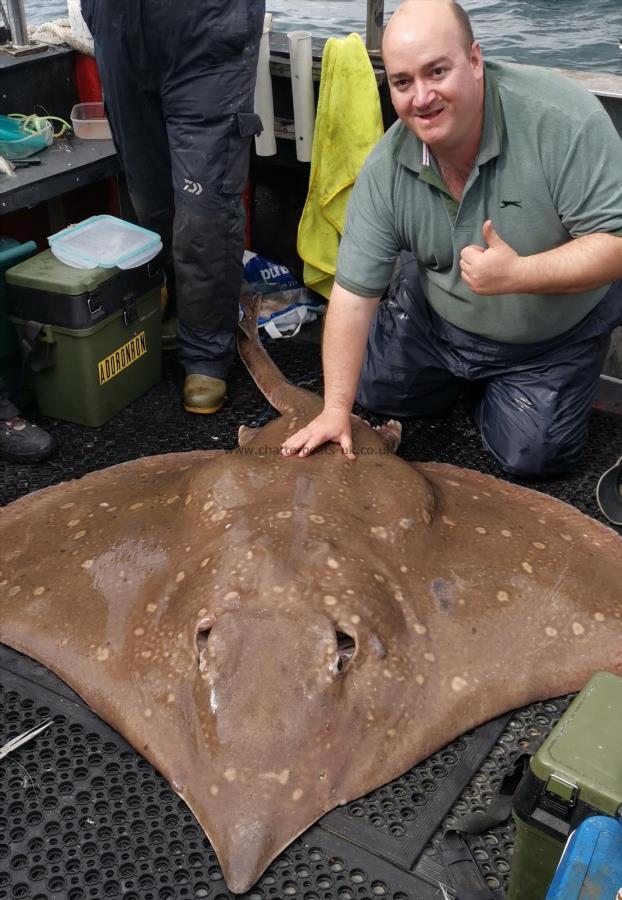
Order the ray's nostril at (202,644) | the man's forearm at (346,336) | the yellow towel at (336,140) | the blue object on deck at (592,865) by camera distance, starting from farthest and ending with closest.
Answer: the yellow towel at (336,140)
the man's forearm at (346,336)
the ray's nostril at (202,644)
the blue object on deck at (592,865)

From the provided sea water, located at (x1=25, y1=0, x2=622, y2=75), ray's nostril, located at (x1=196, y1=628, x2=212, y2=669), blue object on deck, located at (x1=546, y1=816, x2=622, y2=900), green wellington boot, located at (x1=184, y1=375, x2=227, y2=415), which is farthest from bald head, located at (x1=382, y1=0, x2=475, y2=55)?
sea water, located at (x1=25, y1=0, x2=622, y2=75)

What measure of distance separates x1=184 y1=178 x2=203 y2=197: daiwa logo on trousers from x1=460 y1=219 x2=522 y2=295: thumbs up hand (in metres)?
1.65

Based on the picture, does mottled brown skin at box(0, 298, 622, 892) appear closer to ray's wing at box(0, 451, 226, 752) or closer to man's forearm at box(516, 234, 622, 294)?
ray's wing at box(0, 451, 226, 752)

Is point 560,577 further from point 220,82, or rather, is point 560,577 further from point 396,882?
point 220,82

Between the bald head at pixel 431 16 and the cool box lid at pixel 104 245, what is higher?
→ the bald head at pixel 431 16

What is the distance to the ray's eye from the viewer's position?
7.37 ft

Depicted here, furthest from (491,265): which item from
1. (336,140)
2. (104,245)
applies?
(336,140)

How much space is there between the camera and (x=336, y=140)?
15.6 feet

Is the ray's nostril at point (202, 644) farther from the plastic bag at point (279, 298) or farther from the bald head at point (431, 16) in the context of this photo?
the plastic bag at point (279, 298)

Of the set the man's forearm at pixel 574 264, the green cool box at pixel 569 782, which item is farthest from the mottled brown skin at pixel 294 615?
the man's forearm at pixel 574 264

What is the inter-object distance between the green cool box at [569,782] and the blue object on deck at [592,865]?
0.06 m

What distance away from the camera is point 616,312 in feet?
12.2

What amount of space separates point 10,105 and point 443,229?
9.46 feet

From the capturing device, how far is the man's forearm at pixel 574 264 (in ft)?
9.96
